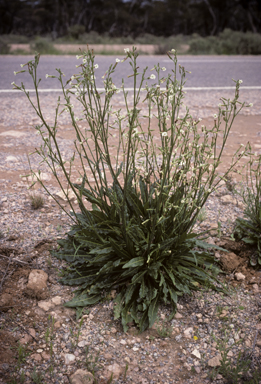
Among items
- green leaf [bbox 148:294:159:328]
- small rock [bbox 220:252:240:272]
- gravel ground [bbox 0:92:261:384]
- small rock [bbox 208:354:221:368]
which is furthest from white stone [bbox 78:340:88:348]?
small rock [bbox 220:252:240:272]

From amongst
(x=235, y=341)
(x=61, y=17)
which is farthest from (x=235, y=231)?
(x=61, y=17)

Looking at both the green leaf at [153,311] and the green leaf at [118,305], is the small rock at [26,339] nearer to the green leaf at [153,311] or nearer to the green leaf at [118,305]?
the green leaf at [118,305]

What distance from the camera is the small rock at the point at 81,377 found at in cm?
167

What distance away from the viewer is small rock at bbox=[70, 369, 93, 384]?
167 cm

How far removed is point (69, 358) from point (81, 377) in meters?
0.14

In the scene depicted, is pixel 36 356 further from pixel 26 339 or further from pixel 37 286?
pixel 37 286

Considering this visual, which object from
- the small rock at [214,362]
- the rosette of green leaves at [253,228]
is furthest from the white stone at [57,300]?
the rosette of green leaves at [253,228]

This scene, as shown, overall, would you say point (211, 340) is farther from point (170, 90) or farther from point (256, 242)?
point (170, 90)

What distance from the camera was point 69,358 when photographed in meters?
1.80

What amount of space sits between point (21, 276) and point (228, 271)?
1.47 m

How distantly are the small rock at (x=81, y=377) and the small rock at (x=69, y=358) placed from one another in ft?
0.26

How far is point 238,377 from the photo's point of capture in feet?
5.74

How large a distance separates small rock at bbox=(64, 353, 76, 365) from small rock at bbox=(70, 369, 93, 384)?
81mm

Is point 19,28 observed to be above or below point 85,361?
above
